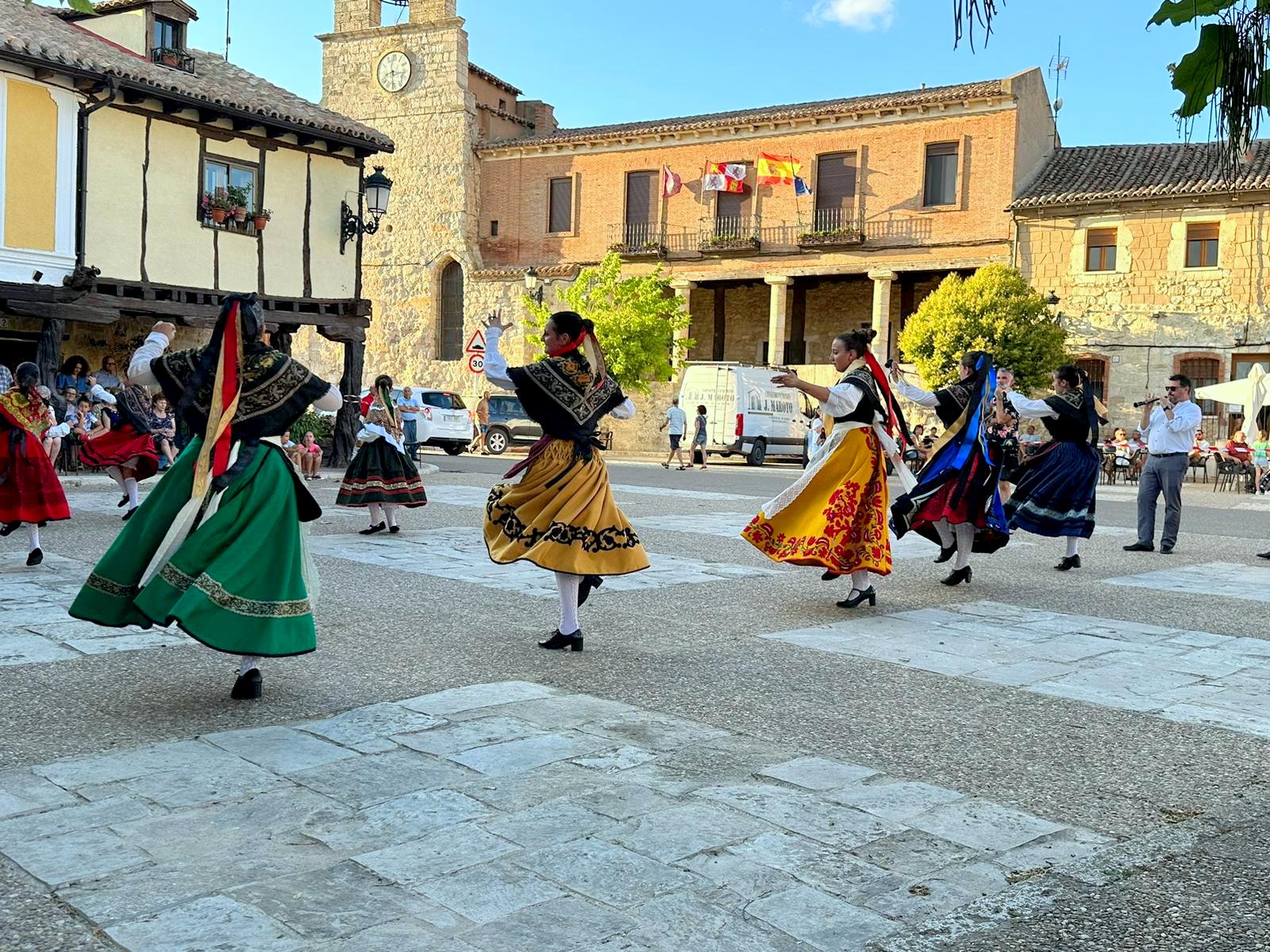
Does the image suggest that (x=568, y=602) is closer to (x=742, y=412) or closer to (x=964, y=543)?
(x=964, y=543)

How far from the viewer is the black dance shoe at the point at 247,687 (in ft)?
16.7

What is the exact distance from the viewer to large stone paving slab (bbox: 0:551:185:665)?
19.2 feet

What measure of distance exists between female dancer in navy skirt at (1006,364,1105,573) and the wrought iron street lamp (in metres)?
13.6

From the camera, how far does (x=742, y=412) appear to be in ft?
96.6

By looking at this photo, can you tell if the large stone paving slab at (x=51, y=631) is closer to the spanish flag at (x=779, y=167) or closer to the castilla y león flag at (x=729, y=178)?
the spanish flag at (x=779, y=167)

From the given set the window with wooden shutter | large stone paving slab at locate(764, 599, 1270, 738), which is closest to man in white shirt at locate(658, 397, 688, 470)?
the window with wooden shutter

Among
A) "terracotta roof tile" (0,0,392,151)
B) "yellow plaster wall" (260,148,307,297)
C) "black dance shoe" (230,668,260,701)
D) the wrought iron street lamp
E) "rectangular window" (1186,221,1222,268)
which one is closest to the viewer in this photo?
"black dance shoe" (230,668,260,701)

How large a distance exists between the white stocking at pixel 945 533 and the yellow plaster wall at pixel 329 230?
14.6 m

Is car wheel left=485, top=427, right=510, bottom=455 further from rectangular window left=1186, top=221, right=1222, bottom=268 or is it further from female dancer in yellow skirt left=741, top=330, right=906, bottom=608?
female dancer in yellow skirt left=741, top=330, right=906, bottom=608

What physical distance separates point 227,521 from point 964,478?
578cm

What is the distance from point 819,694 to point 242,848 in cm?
282

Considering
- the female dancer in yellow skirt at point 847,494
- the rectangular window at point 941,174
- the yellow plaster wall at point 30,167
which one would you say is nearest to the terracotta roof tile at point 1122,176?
the rectangular window at point 941,174

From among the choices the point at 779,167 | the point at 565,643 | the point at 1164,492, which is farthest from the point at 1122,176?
the point at 565,643

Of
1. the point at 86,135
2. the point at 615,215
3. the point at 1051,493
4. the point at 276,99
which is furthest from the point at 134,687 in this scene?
the point at 615,215
